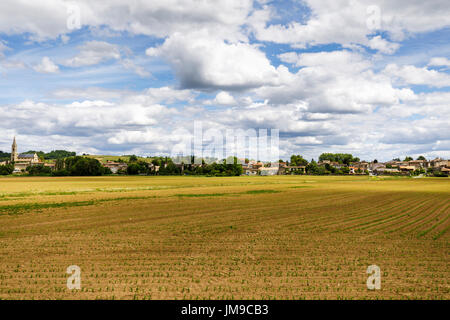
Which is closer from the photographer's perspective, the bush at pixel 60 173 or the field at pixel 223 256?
the field at pixel 223 256

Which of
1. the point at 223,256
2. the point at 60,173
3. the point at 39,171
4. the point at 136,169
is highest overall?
the point at 136,169

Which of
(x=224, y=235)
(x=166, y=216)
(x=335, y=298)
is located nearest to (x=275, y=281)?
(x=335, y=298)

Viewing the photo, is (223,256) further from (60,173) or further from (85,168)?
(60,173)

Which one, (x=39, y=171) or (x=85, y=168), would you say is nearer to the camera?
(x=85, y=168)

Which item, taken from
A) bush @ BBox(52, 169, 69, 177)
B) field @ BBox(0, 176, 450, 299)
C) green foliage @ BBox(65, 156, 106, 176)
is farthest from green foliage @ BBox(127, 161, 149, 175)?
field @ BBox(0, 176, 450, 299)

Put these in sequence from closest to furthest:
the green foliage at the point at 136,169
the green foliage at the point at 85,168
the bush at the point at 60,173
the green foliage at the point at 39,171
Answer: the bush at the point at 60,173, the green foliage at the point at 85,168, the green foliage at the point at 39,171, the green foliage at the point at 136,169

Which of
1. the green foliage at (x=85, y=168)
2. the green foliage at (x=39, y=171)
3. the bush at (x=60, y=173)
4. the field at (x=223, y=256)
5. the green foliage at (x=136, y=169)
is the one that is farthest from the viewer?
the green foliage at (x=136, y=169)

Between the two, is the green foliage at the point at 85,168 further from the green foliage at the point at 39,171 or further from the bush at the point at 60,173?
the green foliage at the point at 39,171

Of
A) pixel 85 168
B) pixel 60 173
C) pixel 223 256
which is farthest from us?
pixel 85 168

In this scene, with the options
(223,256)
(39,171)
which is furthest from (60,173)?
(223,256)

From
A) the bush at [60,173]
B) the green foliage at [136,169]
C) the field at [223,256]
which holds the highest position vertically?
the green foliage at [136,169]

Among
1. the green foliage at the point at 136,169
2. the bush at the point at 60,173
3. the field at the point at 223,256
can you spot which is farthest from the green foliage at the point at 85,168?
the field at the point at 223,256

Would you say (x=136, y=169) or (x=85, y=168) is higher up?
(x=85, y=168)

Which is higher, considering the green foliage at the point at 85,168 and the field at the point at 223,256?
the green foliage at the point at 85,168
